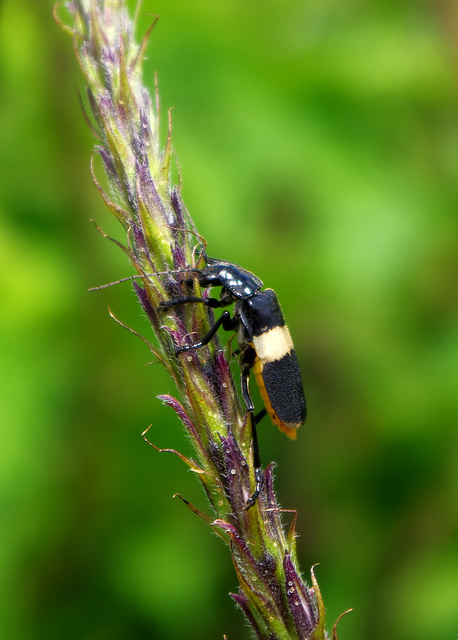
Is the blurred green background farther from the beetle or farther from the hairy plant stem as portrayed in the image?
the hairy plant stem

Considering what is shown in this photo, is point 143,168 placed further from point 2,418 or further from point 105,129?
point 2,418

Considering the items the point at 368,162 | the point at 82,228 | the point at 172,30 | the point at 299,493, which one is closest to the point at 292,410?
the point at 299,493

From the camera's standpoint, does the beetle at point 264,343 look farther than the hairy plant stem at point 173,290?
Yes

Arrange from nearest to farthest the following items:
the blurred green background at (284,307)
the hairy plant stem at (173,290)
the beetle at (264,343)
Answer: the hairy plant stem at (173,290)
the beetle at (264,343)
the blurred green background at (284,307)

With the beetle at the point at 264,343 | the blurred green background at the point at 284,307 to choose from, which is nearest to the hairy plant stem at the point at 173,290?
the beetle at the point at 264,343

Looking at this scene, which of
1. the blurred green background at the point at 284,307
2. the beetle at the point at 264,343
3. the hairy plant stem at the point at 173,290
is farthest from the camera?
the blurred green background at the point at 284,307

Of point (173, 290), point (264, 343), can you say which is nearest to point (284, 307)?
point (264, 343)

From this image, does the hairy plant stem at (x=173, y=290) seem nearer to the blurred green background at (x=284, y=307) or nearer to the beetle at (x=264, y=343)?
the beetle at (x=264, y=343)
